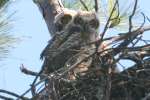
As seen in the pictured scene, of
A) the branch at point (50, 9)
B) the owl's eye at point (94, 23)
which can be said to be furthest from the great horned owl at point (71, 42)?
the branch at point (50, 9)

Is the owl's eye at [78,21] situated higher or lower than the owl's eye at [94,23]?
higher

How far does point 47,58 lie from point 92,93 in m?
0.37

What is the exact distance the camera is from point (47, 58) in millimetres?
Result: 3725

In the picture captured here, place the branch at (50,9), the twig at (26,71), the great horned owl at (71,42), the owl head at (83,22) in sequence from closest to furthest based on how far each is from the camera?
the twig at (26,71) → the great horned owl at (71,42) → the owl head at (83,22) → the branch at (50,9)

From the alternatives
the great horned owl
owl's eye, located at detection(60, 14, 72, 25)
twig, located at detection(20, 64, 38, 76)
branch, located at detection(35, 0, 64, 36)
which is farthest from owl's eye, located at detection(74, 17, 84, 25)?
twig, located at detection(20, 64, 38, 76)

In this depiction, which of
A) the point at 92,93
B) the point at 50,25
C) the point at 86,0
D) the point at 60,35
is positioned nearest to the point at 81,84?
the point at 92,93

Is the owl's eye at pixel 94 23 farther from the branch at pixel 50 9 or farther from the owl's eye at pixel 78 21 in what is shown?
the branch at pixel 50 9

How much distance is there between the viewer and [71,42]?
3.97 meters

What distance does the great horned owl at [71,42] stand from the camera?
3836mm

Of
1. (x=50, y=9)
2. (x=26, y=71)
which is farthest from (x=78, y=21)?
(x=26, y=71)

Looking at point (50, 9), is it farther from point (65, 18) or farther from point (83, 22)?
point (83, 22)

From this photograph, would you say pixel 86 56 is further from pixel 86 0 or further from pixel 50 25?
pixel 86 0

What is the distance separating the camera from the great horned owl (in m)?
3.84

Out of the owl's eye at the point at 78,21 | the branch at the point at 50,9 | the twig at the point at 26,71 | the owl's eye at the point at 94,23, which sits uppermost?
the twig at the point at 26,71
